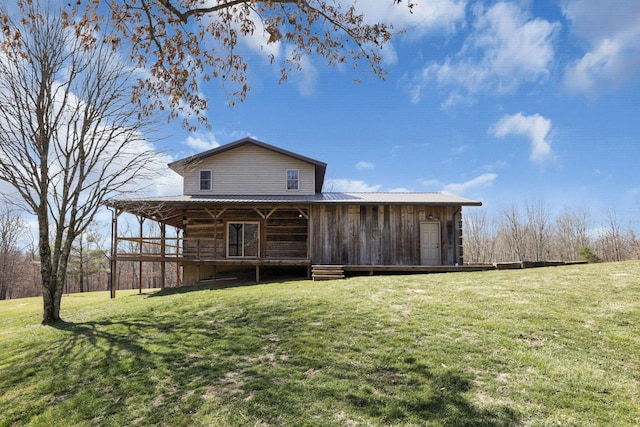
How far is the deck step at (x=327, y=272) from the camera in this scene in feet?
50.3

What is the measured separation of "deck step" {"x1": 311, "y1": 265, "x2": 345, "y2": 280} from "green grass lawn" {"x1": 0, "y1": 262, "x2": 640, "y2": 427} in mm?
4740

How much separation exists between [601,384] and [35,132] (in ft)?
50.3

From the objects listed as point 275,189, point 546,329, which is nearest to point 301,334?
point 546,329

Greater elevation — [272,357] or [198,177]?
[198,177]

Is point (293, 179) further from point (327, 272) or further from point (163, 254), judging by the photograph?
point (163, 254)

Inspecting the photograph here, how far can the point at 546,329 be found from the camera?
709cm

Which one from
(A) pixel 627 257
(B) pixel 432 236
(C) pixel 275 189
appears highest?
(C) pixel 275 189

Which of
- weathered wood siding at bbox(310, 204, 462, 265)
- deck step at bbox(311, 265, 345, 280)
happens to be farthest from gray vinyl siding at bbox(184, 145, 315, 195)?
deck step at bbox(311, 265, 345, 280)

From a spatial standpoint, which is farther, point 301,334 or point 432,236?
point 432,236

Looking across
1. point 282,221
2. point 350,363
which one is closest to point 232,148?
point 282,221

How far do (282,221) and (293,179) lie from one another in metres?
2.75

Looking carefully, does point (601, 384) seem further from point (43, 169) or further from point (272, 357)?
point (43, 169)

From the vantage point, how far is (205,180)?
809 inches

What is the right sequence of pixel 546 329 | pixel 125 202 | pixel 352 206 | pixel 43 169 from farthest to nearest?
pixel 352 206 < pixel 125 202 < pixel 43 169 < pixel 546 329
